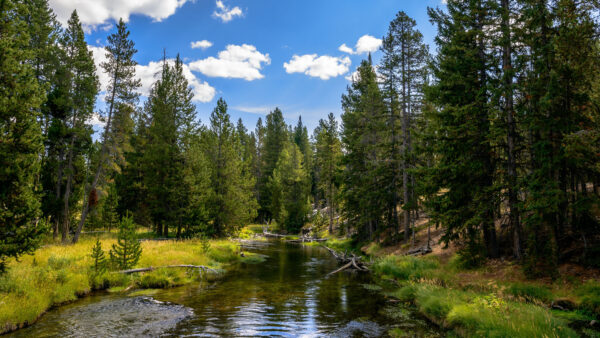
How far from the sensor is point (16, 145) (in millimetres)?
11539

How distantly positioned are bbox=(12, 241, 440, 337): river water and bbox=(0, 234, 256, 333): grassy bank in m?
0.59

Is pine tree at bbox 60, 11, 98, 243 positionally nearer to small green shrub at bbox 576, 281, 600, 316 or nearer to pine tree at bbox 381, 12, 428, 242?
pine tree at bbox 381, 12, 428, 242

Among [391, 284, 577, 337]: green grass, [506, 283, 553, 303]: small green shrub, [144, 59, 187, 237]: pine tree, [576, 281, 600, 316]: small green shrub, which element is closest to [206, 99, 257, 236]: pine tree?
[144, 59, 187, 237]: pine tree

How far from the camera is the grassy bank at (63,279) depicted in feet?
34.3

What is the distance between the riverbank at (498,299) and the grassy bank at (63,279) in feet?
39.1

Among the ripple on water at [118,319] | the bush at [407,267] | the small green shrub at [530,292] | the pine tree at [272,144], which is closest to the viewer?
the ripple on water at [118,319]

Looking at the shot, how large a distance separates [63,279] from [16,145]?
613 cm

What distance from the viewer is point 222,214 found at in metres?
35.8

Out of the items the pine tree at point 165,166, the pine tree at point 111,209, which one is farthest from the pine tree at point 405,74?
the pine tree at point 111,209

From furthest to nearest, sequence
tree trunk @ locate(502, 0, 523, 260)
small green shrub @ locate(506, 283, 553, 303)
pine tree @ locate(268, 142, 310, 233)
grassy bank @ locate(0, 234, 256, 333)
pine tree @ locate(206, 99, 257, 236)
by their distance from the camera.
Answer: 1. pine tree @ locate(268, 142, 310, 233)
2. pine tree @ locate(206, 99, 257, 236)
3. tree trunk @ locate(502, 0, 523, 260)
4. small green shrub @ locate(506, 283, 553, 303)
5. grassy bank @ locate(0, 234, 256, 333)

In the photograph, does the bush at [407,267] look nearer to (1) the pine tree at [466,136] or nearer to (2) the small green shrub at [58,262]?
(1) the pine tree at [466,136]

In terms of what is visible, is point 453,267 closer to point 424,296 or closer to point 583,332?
point 424,296

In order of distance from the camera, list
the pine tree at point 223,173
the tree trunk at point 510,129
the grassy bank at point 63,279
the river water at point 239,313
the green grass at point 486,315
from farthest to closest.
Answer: the pine tree at point 223,173
the tree trunk at point 510,129
the grassy bank at point 63,279
the river water at point 239,313
the green grass at point 486,315

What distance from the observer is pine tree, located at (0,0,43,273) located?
11.3 metres
